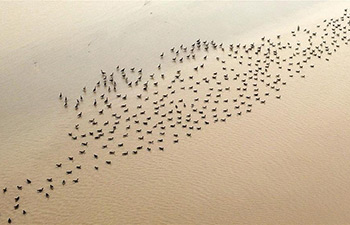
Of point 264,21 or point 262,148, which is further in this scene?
point 264,21

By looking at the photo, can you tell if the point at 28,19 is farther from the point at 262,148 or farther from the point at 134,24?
the point at 262,148

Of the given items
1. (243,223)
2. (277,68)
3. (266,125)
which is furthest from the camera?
(277,68)

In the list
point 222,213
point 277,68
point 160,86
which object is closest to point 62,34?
point 160,86

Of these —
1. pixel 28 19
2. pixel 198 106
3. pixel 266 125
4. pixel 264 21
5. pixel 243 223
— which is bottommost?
pixel 243 223

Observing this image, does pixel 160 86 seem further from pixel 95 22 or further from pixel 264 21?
pixel 264 21

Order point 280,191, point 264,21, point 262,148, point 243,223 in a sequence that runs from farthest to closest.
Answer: point 264,21, point 262,148, point 280,191, point 243,223

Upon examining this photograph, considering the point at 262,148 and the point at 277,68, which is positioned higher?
the point at 277,68

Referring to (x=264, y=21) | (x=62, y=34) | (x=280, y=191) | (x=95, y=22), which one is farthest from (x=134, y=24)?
(x=280, y=191)
